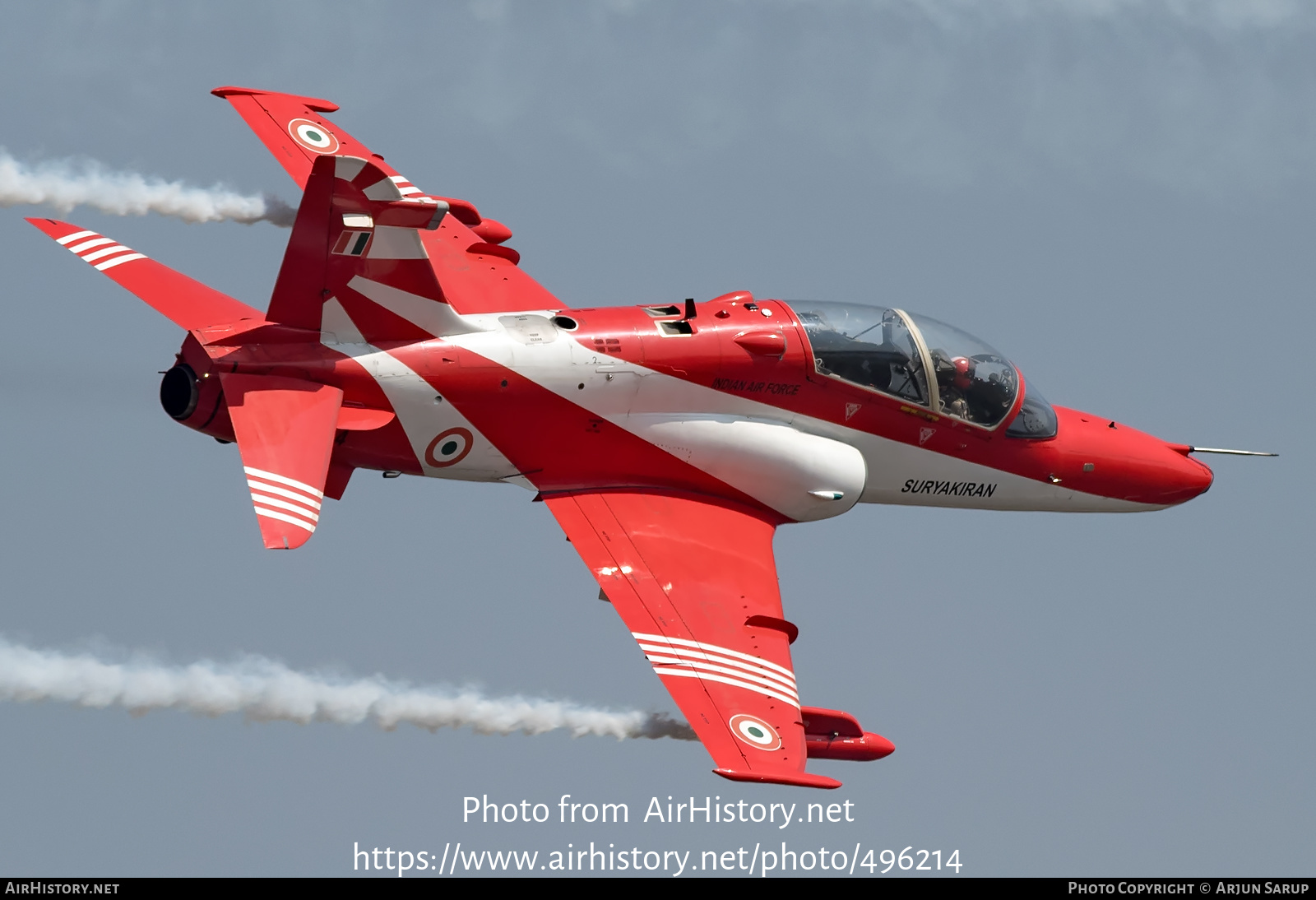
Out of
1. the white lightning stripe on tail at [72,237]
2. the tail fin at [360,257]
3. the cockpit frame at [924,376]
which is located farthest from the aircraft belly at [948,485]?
the white lightning stripe on tail at [72,237]

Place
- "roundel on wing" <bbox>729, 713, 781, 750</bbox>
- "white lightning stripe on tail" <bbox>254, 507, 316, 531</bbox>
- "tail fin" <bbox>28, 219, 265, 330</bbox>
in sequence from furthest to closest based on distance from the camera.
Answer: "tail fin" <bbox>28, 219, 265, 330</bbox> < "roundel on wing" <bbox>729, 713, 781, 750</bbox> < "white lightning stripe on tail" <bbox>254, 507, 316, 531</bbox>

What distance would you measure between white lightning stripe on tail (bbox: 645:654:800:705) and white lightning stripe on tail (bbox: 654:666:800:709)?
45 mm

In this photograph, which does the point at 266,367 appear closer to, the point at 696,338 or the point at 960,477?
the point at 696,338

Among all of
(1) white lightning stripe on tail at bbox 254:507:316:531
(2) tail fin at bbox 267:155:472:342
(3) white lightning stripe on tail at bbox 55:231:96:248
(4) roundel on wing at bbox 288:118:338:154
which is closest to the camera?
(1) white lightning stripe on tail at bbox 254:507:316:531

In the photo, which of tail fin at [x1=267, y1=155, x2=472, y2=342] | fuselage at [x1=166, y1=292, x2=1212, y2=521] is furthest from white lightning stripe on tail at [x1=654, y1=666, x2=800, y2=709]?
tail fin at [x1=267, y1=155, x2=472, y2=342]

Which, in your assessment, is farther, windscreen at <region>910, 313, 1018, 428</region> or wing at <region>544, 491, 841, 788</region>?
windscreen at <region>910, 313, 1018, 428</region>

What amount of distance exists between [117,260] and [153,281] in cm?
55

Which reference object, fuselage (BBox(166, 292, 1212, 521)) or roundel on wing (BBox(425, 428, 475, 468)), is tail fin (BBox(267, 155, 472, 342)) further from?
roundel on wing (BBox(425, 428, 475, 468))

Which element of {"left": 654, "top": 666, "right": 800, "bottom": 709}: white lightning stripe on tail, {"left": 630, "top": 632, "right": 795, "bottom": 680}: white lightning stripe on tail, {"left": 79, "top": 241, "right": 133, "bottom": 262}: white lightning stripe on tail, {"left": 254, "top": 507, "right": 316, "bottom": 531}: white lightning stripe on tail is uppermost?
{"left": 79, "top": 241, "right": 133, "bottom": 262}: white lightning stripe on tail

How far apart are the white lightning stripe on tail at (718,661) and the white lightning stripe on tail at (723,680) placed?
166 mm

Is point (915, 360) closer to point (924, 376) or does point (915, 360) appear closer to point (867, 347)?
point (924, 376)

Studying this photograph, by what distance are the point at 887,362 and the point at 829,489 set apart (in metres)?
→ 1.66

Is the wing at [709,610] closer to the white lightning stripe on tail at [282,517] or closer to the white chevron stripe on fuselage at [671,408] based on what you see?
the white chevron stripe on fuselage at [671,408]

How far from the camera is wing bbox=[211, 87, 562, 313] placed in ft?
94.7
